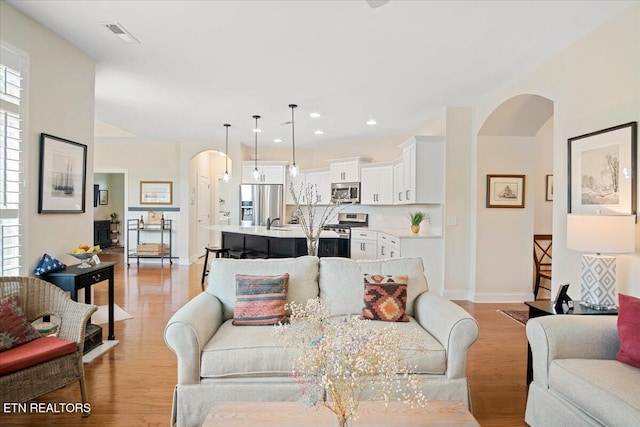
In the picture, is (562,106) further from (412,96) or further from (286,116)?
(286,116)

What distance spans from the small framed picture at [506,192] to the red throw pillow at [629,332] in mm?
3118

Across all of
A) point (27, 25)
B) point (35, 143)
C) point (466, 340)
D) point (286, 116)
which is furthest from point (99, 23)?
point (466, 340)

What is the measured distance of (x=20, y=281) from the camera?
2510mm

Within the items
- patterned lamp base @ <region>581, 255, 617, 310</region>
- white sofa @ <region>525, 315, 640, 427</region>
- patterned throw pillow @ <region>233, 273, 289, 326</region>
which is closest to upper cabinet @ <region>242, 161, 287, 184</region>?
patterned throw pillow @ <region>233, 273, 289, 326</region>

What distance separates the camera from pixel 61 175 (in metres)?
3.41

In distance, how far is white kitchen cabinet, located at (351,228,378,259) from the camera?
7.03m

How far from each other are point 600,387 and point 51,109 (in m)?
4.26

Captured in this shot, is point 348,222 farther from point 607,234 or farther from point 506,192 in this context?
point 607,234

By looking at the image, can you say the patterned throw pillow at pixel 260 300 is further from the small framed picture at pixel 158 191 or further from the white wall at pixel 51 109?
the small framed picture at pixel 158 191

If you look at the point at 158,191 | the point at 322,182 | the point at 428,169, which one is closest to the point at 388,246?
the point at 428,169

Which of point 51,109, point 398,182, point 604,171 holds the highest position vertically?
point 51,109

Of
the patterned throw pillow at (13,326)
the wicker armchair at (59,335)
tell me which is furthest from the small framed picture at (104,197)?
the patterned throw pillow at (13,326)

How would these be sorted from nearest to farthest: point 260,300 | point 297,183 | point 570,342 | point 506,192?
point 570,342 → point 260,300 → point 506,192 → point 297,183

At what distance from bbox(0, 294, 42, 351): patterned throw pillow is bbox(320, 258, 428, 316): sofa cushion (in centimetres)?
187
